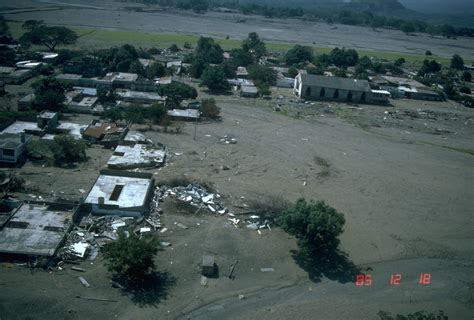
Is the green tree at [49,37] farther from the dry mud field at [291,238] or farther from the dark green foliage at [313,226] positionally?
the dark green foliage at [313,226]

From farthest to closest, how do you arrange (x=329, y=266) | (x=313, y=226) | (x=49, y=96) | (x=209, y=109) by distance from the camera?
(x=209, y=109)
(x=49, y=96)
(x=329, y=266)
(x=313, y=226)

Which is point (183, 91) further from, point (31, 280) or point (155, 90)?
point (31, 280)

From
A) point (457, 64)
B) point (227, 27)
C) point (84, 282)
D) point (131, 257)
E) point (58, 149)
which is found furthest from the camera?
point (227, 27)

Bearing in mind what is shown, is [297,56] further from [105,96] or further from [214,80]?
[105,96]

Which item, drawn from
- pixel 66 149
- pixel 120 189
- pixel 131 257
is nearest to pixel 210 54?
pixel 66 149

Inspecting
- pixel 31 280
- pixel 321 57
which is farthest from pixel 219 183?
pixel 321 57

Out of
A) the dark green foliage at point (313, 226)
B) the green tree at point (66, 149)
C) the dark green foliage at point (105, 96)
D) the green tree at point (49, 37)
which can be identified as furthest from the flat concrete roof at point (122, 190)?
the green tree at point (49, 37)
